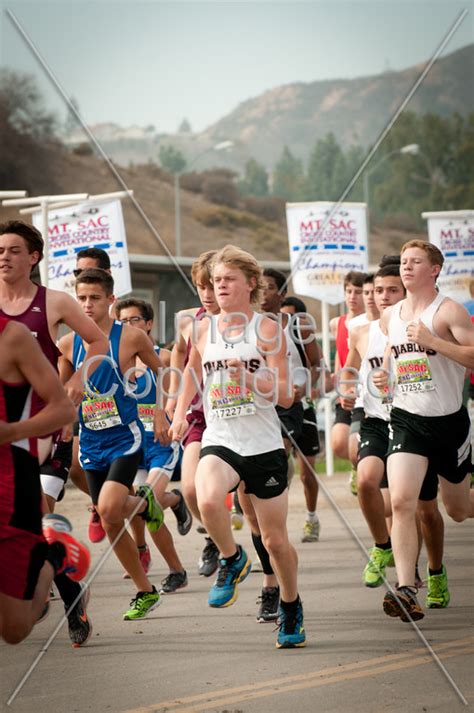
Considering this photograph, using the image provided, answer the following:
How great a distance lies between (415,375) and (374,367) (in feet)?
3.83

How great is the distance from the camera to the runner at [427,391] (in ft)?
19.1

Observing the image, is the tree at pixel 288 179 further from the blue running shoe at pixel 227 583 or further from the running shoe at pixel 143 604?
the blue running shoe at pixel 227 583

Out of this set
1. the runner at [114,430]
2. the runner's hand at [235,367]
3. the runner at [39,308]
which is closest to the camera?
the runner at [39,308]

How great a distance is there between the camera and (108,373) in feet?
20.6

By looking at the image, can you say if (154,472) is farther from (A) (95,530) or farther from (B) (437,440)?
(B) (437,440)

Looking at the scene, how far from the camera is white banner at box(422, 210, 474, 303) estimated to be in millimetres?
15742

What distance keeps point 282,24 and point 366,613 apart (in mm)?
146839

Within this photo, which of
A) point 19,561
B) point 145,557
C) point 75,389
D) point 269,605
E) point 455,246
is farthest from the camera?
point 455,246

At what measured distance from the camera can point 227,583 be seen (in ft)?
17.8

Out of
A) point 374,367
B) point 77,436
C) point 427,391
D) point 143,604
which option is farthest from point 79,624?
point 374,367

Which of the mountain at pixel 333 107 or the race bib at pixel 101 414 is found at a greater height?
the mountain at pixel 333 107

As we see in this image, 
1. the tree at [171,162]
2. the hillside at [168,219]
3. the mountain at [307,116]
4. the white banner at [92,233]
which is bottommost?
the hillside at [168,219]

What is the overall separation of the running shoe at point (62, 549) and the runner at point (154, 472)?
8.22 ft

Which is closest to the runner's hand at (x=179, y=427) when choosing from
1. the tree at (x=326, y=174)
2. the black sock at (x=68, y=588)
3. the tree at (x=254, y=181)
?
the black sock at (x=68, y=588)
